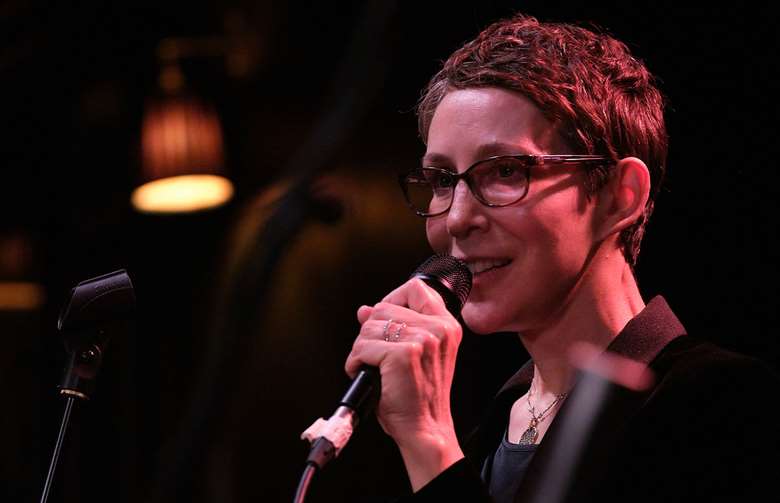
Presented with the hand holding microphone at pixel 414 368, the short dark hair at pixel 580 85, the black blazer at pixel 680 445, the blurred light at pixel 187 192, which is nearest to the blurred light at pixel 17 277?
the blurred light at pixel 187 192

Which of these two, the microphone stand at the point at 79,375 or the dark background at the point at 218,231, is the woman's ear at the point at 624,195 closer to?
the dark background at the point at 218,231

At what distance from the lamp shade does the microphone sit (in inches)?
47.2

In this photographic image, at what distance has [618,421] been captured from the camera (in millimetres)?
1434

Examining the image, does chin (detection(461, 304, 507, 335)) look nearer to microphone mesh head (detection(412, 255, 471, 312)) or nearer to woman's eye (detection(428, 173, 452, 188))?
Result: microphone mesh head (detection(412, 255, 471, 312))

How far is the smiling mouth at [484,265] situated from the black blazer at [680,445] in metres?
0.27

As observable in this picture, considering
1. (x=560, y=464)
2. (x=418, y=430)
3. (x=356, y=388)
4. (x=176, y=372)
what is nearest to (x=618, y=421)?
(x=560, y=464)

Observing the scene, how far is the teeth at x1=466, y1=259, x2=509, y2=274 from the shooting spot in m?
1.61

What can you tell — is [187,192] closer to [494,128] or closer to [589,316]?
[494,128]

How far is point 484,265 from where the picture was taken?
5.32 feet

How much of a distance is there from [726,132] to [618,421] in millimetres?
745

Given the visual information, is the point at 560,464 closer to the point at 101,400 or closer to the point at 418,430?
the point at 418,430

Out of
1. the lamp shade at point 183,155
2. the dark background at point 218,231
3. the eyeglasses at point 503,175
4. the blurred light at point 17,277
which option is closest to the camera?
the eyeglasses at point 503,175

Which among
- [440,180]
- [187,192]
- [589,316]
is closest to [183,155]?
[187,192]

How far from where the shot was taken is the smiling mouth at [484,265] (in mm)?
1612
